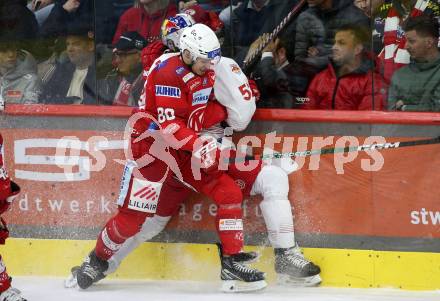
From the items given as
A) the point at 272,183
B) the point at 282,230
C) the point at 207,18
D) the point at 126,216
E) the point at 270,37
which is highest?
the point at 207,18

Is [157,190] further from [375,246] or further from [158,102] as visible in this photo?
[375,246]

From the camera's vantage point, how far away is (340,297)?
6070 millimetres

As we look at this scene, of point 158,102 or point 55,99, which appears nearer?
point 158,102

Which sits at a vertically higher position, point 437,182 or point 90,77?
point 90,77

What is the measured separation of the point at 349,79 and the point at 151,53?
3.84 ft

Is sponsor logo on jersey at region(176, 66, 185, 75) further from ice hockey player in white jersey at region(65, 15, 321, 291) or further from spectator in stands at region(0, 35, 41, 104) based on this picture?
spectator in stands at region(0, 35, 41, 104)

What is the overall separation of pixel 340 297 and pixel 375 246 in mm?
427

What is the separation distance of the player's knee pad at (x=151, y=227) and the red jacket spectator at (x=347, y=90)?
110 cm

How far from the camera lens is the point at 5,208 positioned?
5875 mm

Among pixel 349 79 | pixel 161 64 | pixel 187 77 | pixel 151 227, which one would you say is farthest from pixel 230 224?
pixel 349 79

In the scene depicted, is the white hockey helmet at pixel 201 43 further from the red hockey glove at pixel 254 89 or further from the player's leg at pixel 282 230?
the player's leg at pixel 282 230

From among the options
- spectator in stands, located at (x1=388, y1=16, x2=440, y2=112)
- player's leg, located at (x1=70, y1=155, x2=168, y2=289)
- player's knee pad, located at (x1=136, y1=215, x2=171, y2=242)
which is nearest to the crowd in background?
spectator in stands, located at (x1=388, y1=16, x2=440, y2=112)

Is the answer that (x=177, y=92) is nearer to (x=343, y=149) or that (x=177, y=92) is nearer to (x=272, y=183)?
(x=272, y=183)

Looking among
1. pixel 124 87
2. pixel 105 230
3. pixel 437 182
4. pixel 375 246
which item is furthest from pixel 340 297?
pixel 124 87
